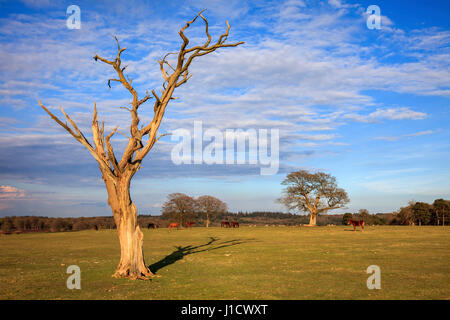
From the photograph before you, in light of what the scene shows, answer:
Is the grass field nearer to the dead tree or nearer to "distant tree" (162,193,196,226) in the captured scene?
the dead tree

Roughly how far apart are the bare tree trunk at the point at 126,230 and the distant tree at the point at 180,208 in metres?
59.8

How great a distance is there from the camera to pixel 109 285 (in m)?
11.0

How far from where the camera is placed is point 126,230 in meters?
12.5

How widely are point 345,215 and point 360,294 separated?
72003 mm

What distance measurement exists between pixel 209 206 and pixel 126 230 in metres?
60.5

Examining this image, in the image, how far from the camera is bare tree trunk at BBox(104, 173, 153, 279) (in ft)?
40.4

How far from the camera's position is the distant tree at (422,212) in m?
64.0

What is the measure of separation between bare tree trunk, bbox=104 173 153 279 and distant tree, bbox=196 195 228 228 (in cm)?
5963

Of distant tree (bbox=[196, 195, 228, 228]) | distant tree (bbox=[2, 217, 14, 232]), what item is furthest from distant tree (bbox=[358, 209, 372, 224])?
distant tree (bbox=[2, 217, 14, 232])

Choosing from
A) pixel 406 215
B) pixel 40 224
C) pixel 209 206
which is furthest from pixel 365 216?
pixel 40 224

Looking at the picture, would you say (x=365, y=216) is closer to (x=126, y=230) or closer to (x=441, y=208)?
(x=441, y=208)

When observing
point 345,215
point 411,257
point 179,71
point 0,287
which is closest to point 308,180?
point 345,215

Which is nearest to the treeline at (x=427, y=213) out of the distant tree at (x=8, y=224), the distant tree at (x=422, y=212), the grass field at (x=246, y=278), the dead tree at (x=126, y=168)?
the distant tree at (x=422, y=212)
